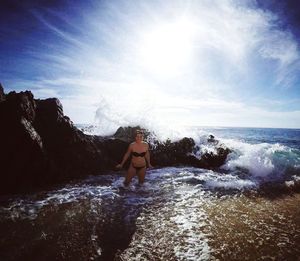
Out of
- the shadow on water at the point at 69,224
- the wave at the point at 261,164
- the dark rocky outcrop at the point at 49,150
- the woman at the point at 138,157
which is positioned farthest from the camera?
the wave at the point at 261,164

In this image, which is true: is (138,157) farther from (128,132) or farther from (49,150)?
(128,132)

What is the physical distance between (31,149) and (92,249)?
191 inches

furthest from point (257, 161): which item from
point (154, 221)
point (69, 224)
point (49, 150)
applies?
point (69, 224)

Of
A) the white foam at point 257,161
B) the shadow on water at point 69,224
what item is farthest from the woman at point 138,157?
the white foam at point 257,161

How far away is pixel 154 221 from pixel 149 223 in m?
0.16

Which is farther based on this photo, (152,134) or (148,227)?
(152,134)

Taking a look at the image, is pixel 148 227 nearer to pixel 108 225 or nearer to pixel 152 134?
pixel 108 225

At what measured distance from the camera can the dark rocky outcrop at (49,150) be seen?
7.75 meters

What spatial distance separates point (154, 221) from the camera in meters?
5.64

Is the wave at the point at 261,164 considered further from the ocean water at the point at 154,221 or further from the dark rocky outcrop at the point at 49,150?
the ocean water at the point at 154,221

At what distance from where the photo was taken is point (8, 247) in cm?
429

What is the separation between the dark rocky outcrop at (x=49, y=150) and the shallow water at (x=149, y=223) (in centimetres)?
90

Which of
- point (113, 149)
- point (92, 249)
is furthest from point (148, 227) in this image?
point (113, 149)

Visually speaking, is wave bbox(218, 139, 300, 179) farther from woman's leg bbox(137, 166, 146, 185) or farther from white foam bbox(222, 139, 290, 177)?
woman's leg bbox(137, 166, 146, 185)
